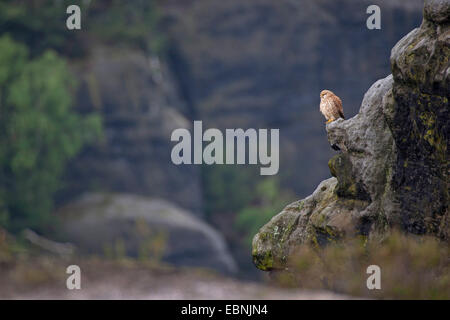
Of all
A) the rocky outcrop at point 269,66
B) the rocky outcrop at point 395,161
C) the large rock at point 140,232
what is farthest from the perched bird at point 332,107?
the rocky outcrop at point 269,66

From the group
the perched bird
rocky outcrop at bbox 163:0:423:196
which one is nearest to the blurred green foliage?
rocky outcrop at bbox 163:0:423:196

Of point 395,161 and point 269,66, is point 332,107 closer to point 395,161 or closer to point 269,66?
point 395,161

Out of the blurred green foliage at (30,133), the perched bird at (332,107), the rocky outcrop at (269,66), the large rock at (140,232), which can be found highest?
the rocky outcrop at (269,66)

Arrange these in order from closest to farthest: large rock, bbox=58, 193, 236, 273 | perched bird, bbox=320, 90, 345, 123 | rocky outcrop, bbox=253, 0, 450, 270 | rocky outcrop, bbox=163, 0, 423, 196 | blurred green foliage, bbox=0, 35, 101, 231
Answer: rocky outcrop, bbox=253, 0, 450, 270
perched bird, bbox=320, 90, 345, 123
blurred green foliage, bbox=0, 35, 101, 231
large rock, bbox=58, 193, 236, 273
rocky outcrop, bbox=163, 0, 423, 196

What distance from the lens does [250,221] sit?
993 inches

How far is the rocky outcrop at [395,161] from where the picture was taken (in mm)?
5422

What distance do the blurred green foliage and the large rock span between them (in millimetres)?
1550

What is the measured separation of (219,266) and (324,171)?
7.72 meters

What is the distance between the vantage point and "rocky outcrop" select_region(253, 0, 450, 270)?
5422 millimetres

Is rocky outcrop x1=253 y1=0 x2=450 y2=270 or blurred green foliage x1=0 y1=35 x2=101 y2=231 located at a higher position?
blurred green foliage x1=0 y1=35 x2=101 y2=231

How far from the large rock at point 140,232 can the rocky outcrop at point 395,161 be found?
16149 mm

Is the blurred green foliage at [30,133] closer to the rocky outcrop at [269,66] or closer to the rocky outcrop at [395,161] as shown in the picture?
the rocky outcrop at [269,66]

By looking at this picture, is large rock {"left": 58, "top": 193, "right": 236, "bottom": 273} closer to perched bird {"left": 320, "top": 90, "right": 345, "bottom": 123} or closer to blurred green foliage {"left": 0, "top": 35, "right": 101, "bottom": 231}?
blurred green foliage {"left": 0, "top": 35, "right": 101, "bottom": 231}

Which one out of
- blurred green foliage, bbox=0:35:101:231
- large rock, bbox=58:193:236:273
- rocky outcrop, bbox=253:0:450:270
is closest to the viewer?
rocky outcrop, bbox=253:0:450:270
